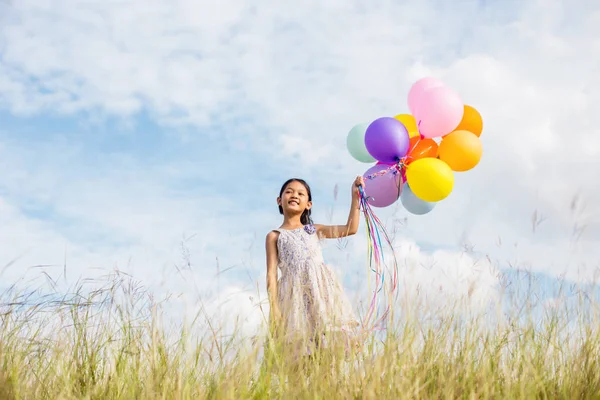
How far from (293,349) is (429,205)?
207 centimetres

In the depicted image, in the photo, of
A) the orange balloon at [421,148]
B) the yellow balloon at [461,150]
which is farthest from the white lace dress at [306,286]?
the yellow balloon at [461,150]

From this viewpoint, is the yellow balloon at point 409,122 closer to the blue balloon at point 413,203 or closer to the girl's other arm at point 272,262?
the blue balloon at point 413,203

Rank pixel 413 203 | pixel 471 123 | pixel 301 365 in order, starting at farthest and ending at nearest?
pixel 471 123, pixel 413 203, pixel 301 365

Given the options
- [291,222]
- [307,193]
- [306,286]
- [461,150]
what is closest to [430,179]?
[461,150]

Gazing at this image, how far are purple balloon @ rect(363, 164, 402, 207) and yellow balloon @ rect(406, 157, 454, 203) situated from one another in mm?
110

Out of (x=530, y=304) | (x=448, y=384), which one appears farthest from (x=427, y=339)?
(x=530, y=304)

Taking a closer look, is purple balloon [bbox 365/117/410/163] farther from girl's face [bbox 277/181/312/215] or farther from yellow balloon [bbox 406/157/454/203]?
girl's face [bbox 277/181/312/215]

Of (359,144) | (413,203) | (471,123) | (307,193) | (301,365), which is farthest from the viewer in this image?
(471,123)

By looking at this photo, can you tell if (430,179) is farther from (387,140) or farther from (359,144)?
(359,144)

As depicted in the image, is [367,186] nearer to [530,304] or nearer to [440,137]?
[440,137]

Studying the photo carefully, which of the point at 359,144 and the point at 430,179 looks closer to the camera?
the point at 430,179

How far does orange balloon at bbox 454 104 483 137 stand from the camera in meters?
5.00

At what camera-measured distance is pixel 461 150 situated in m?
4.59

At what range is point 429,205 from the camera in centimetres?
475
